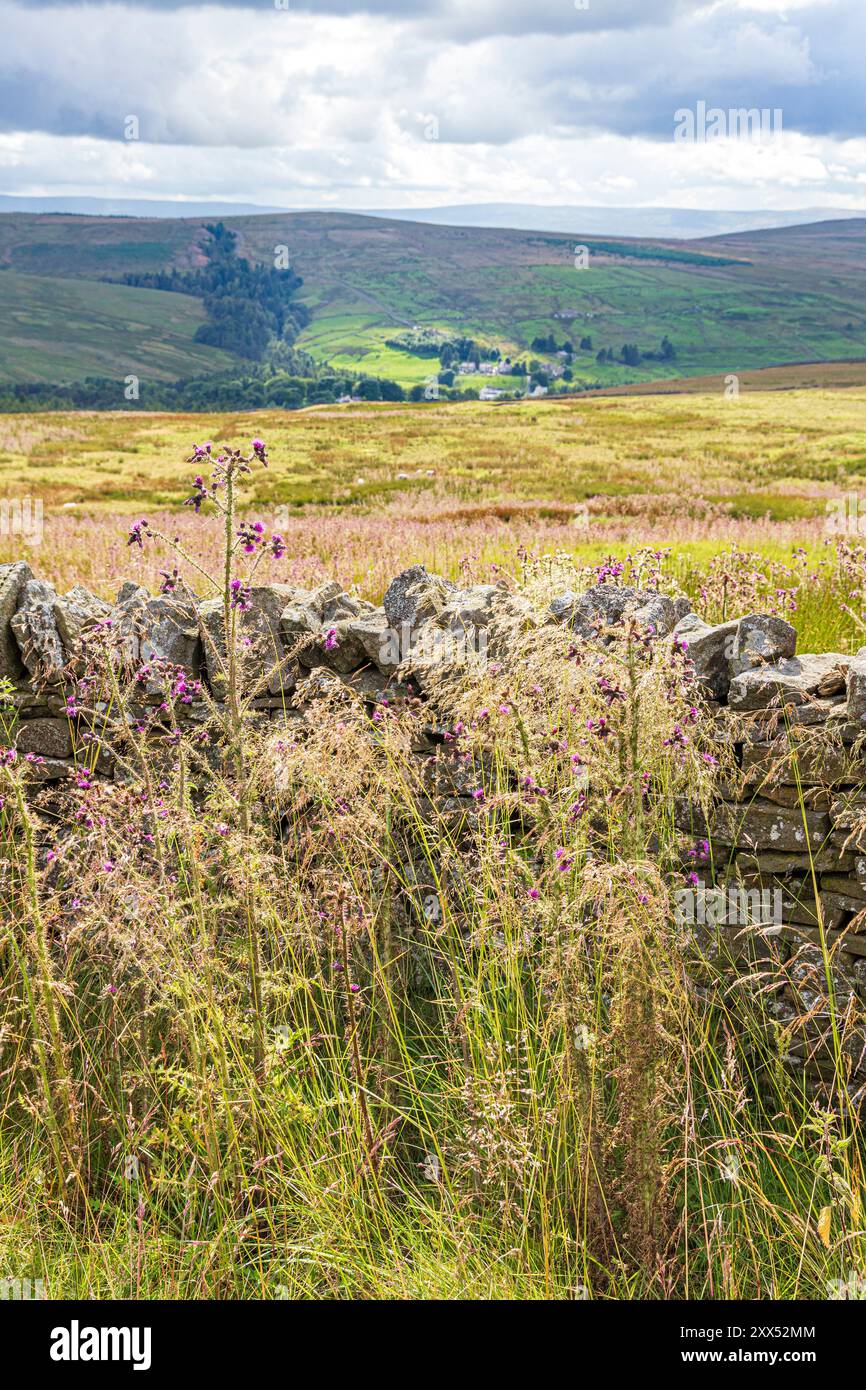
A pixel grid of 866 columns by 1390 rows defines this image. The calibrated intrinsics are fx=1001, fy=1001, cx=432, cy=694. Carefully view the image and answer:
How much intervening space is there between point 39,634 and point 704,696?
11.9 feet

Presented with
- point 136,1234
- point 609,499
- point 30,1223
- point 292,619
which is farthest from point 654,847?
point 609,499

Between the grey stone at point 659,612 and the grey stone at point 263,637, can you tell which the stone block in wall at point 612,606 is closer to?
the grey stone at point 659,612

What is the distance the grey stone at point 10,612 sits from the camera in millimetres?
5641

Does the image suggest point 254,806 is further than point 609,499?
No

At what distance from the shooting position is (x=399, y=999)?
470 cm

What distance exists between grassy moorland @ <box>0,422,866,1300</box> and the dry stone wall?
28 centimetres

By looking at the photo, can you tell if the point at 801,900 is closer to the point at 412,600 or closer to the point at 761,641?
the point at 761,641

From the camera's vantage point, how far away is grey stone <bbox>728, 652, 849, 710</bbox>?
4.71 metres

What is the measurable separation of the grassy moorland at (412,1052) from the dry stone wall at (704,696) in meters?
0.28

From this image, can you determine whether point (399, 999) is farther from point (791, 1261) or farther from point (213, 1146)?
point (791, 1261)

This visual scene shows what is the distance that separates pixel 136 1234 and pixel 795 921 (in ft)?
10.4

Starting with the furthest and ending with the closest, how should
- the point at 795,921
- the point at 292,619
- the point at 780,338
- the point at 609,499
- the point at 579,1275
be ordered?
the point at 780,338 → the point at 609,499 → the point at 292,619 → the point at 795,921 → the point at 579,1275

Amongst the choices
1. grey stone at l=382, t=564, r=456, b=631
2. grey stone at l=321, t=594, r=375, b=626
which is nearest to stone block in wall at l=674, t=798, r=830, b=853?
grey stone at l=382, t=564, r=456, b=631

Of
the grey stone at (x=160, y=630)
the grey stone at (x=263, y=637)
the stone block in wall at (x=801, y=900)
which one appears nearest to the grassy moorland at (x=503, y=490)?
the grey stone at (x=160, y=630)
